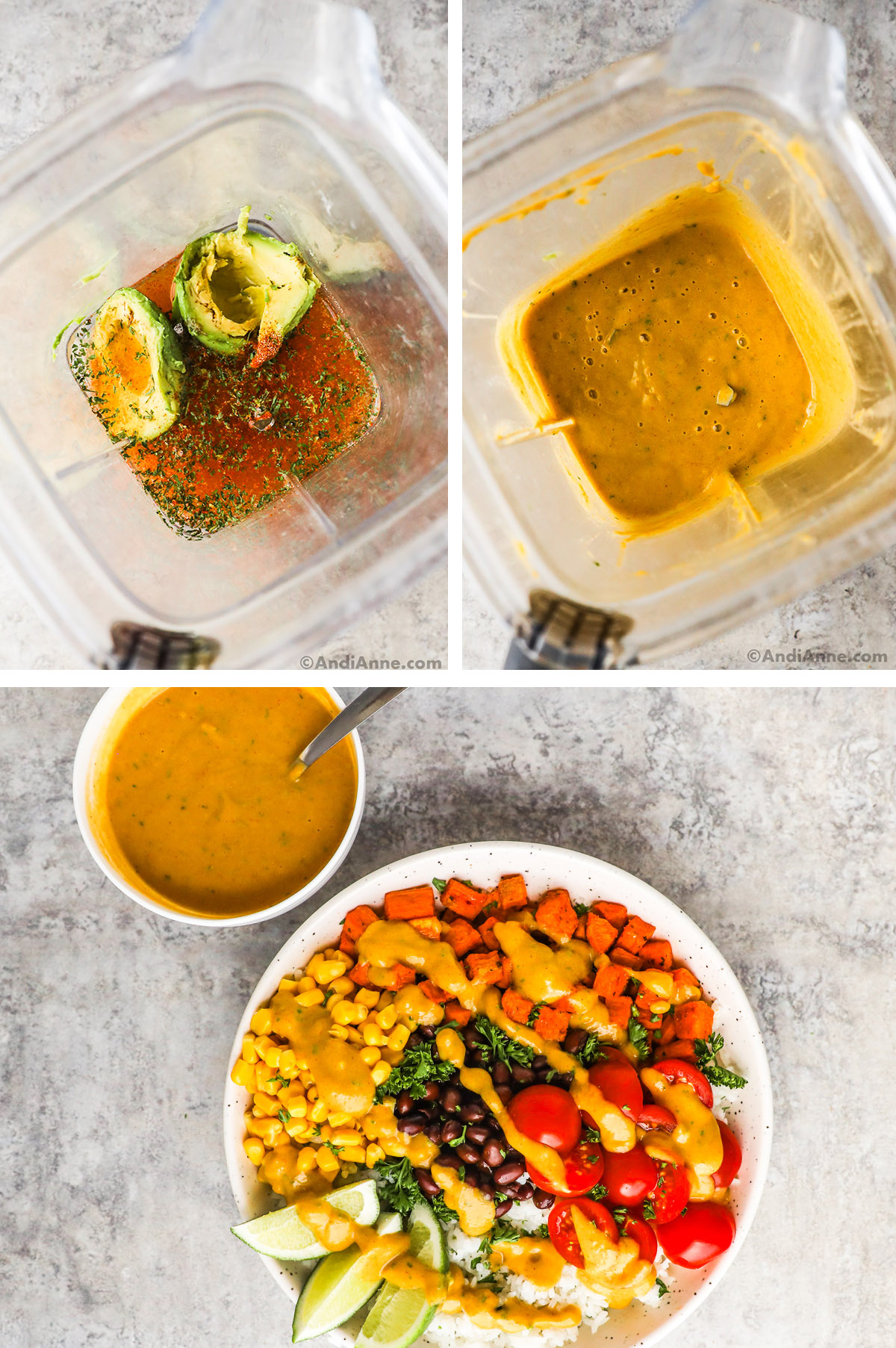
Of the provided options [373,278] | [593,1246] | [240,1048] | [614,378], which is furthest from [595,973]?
[373,278]

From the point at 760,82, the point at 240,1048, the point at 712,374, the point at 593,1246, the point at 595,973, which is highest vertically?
the point at 760,82

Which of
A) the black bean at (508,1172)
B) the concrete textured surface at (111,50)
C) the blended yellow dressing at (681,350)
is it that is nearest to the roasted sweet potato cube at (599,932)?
the black bean at (508,1172)

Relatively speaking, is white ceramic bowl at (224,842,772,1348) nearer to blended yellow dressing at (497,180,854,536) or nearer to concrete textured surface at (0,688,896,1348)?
concrete textured surface at (0,688,896,1348)

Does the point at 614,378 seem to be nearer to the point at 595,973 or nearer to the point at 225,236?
the point at 225,236

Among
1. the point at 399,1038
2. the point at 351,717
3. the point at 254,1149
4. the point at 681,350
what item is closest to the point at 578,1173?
the point at 399,1038

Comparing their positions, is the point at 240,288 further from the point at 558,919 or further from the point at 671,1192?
the point at 671,1192

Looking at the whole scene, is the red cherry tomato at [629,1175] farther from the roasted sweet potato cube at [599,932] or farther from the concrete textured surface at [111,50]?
the concrete textured surface at [111,50]
